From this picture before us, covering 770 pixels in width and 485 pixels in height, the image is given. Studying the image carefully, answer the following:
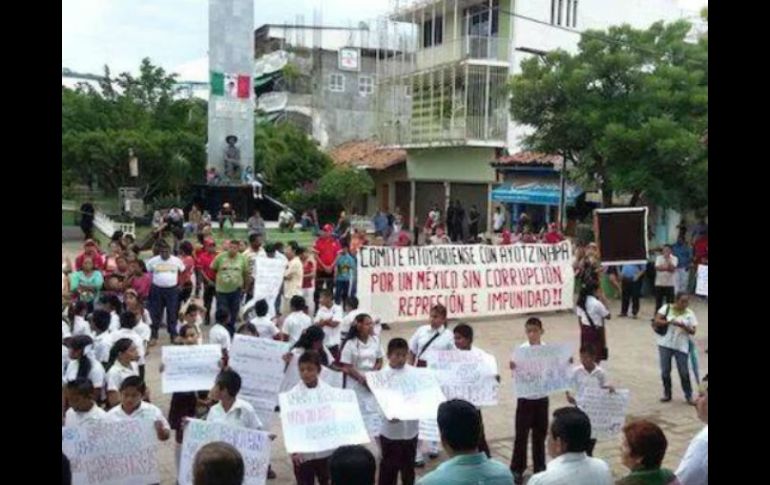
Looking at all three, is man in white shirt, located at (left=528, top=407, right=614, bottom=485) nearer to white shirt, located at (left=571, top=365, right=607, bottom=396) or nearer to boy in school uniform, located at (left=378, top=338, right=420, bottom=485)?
boy in school uniform, located at (left=378, top=338, right=420, bottom=485)

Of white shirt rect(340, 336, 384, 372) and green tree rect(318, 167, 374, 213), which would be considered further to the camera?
green tree rect(318, 167, 374, 213)

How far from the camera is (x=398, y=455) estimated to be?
6441 millimetres

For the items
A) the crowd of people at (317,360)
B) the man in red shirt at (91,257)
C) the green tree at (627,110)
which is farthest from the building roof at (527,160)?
the man in red shirt at (91,257)

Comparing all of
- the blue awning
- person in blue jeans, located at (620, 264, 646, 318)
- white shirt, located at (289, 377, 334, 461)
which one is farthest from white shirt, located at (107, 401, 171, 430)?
the blue awning

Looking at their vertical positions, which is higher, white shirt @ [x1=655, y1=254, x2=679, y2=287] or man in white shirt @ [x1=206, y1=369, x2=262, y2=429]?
white shirt @ [x1=655, y1=254, x2=679, y2=287]

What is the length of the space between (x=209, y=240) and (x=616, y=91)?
11.2 metres

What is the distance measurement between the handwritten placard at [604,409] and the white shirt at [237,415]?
111 inches

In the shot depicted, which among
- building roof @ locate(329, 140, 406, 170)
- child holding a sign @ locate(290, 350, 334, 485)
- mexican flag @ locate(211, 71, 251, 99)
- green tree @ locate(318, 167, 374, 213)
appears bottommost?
child holding a sign @ locate(290, 350, 334, 485)

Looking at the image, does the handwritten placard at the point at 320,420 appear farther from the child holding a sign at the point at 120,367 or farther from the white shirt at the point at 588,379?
the white shirt at the point at 588,379

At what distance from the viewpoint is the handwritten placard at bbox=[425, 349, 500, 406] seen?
690 centimetres

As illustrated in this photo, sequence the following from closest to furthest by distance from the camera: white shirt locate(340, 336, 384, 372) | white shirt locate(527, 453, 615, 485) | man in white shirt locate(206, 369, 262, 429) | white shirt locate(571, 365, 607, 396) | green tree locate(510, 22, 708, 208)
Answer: white shirt locate(527, 453, 615, 485) < man in white shirt locate(206, 369, 262, 429) < white shirt locate(571, 365, 607, 396) < white shirt locate(340, 336, 384, 372) < green tree locate(510, 22, 708, 208)

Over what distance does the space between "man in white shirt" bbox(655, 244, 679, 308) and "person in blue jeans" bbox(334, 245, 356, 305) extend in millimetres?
5902
